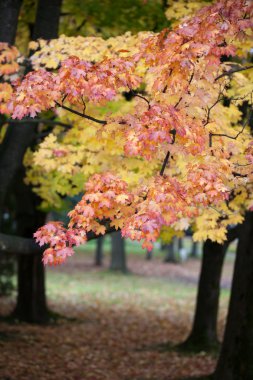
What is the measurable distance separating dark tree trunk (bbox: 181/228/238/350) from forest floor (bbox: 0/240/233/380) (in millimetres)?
446

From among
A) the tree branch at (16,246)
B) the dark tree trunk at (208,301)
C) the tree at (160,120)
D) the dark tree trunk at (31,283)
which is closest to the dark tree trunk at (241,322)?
the tree branch at (16,246)

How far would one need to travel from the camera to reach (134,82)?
5535 millimetres

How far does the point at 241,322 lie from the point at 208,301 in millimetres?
4298

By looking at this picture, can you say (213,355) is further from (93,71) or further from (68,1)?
(93,71)

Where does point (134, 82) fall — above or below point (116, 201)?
above

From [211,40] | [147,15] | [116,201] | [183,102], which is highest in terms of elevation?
[147,15]

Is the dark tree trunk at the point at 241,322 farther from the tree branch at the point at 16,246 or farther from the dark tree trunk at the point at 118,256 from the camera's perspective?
the dark tree trunk at the point at 118,256

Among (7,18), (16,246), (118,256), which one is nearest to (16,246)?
(16,246)

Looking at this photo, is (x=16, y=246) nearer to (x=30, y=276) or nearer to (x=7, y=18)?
(x=7, y=18)

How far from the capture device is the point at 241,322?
8.72 m

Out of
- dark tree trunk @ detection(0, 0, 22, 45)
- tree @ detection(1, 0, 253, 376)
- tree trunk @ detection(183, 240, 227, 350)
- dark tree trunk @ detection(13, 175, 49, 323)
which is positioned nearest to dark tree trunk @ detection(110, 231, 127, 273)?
dark tree trunk @ detection(13, 175, 49, 323)

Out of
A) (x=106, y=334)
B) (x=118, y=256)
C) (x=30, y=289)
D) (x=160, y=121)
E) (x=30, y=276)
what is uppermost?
(x=160, y=121)

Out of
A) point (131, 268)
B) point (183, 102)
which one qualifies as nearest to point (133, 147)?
point (183, 102)

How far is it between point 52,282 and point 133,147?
2133 centimetres
